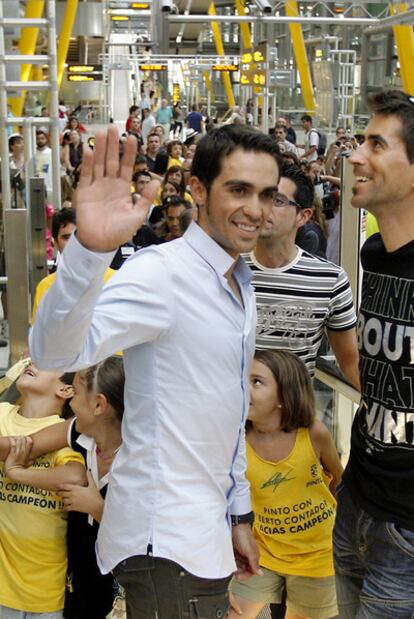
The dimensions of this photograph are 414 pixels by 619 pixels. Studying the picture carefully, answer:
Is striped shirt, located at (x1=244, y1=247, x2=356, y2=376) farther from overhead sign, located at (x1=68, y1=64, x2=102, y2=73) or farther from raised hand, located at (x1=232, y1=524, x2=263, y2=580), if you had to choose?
overhead sign, located at (x1=68, y1=64, x2=102, y2=73)

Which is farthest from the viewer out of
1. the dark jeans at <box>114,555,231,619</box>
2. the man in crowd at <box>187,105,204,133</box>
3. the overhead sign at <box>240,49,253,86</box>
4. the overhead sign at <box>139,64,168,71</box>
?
the overhead sign at <box>139,64,168,71</box>

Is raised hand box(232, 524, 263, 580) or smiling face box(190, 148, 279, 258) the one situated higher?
smiling face box(190, 148, 279, 258)

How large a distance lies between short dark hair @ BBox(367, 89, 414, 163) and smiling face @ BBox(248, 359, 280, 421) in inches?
37.1

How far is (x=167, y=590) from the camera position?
6.83 ft

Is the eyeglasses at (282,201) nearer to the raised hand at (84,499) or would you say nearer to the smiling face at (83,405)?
the smiling face at (83,405)

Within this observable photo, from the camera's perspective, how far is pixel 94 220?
1708 millimetres

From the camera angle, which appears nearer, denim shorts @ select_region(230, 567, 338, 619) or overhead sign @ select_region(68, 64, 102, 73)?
denim shorts @ select_region(230, 567, 338, 619)

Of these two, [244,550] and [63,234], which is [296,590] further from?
[63,234]

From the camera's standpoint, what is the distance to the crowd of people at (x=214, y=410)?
1.94 meters

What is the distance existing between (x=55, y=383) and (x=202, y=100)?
46226mm

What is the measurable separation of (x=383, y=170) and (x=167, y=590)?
1.19m

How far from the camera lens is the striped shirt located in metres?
3.26

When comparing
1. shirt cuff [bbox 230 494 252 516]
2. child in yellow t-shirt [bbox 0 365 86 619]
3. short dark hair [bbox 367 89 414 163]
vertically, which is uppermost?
short dark hair [bbox 367 89 414 163]

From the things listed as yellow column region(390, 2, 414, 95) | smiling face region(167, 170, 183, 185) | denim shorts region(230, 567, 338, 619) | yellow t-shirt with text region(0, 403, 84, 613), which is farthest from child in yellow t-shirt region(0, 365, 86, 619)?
yellow column region(390, 2, 414, 95)
